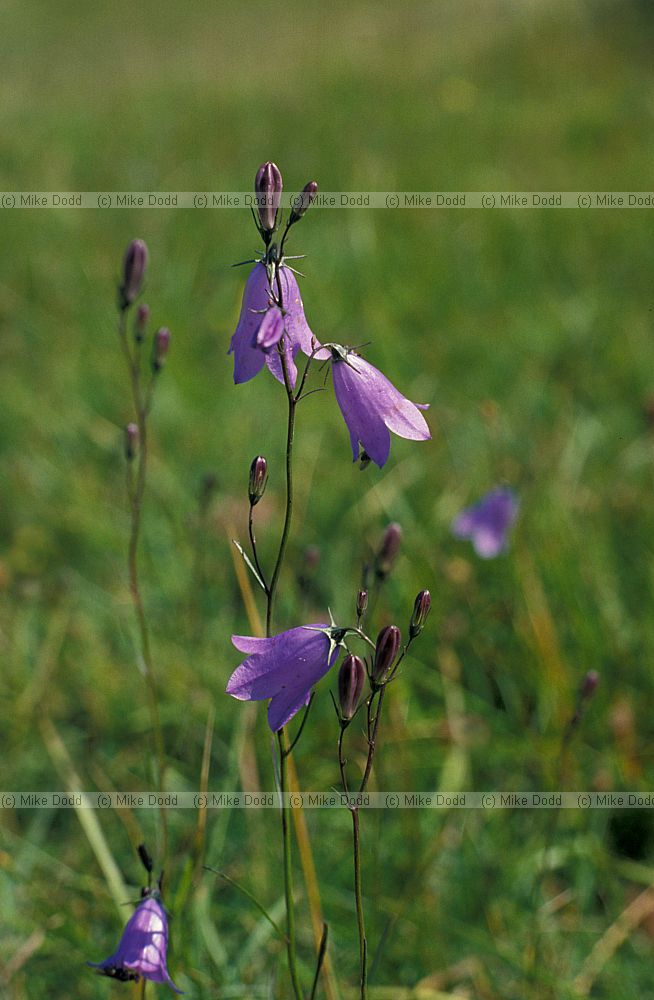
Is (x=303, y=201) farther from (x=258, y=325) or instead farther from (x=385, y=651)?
(x=385, y=651)

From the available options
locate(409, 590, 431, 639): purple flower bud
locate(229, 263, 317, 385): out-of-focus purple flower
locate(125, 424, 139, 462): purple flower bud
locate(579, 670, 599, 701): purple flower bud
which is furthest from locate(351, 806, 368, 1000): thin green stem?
locate(125, 424, 139, 462): purple flower bud

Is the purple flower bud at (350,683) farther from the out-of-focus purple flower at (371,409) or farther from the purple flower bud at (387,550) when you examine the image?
the purple flower bud at (387,550)

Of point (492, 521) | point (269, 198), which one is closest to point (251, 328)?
point (269, 198)

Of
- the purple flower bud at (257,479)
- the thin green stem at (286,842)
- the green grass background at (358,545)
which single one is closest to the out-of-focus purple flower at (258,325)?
the purple flower bud at (257,479)

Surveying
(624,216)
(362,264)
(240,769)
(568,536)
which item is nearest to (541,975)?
(240,769)

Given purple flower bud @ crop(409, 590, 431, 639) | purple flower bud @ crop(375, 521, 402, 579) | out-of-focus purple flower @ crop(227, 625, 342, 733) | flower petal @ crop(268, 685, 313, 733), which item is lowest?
flower petal @ crop(268, 685, 313, 733)

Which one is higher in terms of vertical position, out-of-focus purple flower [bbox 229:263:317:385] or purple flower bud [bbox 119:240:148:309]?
purple flower bud [bbox 119:240:148:309]

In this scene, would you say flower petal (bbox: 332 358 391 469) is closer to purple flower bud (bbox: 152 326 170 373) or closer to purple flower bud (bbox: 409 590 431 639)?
purple flower bud (bbox: 409 590 431 639)
